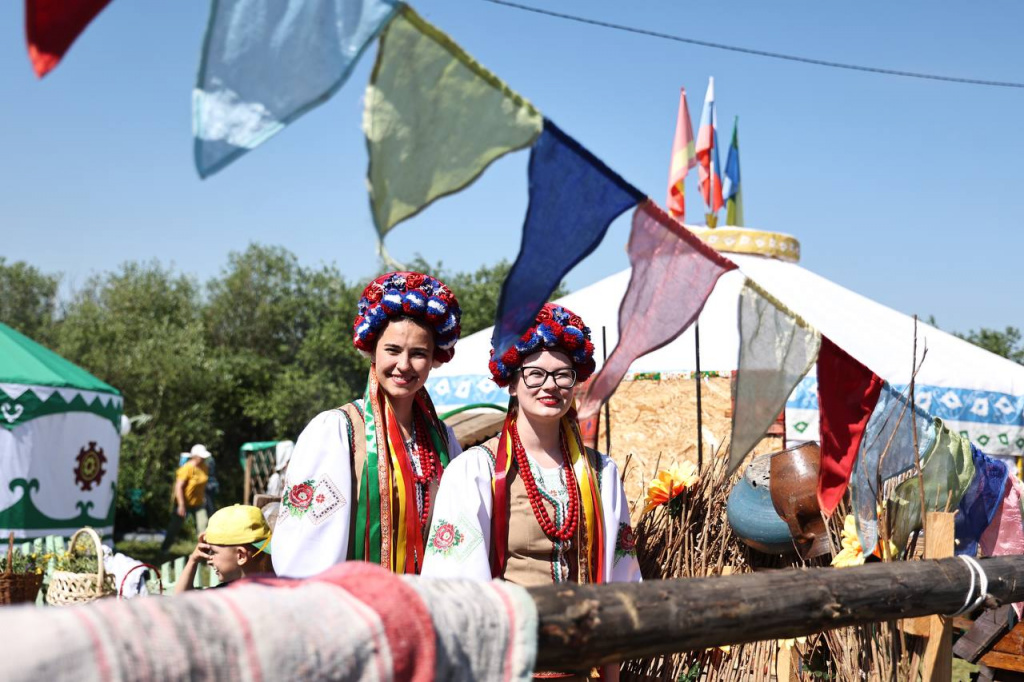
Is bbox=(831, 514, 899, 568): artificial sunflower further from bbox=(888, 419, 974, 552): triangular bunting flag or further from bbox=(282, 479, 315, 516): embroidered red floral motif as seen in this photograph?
bbox=(282, 479, 315, 516): embroidered red floral motif

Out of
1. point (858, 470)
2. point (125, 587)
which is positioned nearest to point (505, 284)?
point (858, 470)

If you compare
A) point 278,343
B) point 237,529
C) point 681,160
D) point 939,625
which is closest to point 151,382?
point 278,343

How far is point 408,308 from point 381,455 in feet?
1.37

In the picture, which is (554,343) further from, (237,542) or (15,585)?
(15,585)

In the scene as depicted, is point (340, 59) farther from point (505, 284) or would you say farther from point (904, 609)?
point (904, 609)

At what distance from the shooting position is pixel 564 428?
2.72 metres

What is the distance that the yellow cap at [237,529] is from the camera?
125 inches

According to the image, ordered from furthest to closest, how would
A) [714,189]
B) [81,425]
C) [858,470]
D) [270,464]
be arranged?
[270,464] → [714,189] → [81,425] → [858,470]

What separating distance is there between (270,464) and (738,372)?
14696 millimetres

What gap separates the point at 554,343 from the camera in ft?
8.51

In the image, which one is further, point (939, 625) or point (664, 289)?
point (939, 625)

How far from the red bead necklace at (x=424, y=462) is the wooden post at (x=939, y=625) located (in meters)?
1.53

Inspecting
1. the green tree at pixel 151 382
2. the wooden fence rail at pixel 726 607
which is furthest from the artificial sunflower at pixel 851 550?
the green tree at pixel 151 382

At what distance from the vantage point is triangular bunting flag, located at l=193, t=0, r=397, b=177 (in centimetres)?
144
